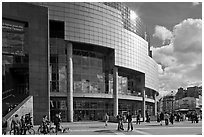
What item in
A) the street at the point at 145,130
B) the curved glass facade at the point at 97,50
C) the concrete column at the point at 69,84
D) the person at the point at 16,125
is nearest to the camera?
the person at the point at 16,125

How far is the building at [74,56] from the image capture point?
3850 centimetres

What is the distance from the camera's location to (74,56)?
54.8 meters

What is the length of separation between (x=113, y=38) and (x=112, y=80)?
9.68 meters

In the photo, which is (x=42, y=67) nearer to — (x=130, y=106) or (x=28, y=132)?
(x=28, y=132)

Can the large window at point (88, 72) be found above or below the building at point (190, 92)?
above

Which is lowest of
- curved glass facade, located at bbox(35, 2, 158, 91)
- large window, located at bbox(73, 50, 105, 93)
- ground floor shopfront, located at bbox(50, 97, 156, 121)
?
ground floor shopfront, located at bbox(50, 97, 156, 121)

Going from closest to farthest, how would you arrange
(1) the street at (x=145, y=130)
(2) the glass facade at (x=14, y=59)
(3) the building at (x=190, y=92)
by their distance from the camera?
(1) the street at (x=145, y=130) → (2) the glass facade at (x=14, y=59) → (3) the building at (x=190, y=92)

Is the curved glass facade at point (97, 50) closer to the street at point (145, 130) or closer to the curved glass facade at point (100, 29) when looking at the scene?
the curved glass facade at point (100, 29)

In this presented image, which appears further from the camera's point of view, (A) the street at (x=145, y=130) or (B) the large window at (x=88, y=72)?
(B) the large window at (x=88, y=72)

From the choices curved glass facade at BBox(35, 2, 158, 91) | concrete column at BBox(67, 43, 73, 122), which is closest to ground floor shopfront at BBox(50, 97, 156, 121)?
concrete column at BBox(67, 43, 73, 122)

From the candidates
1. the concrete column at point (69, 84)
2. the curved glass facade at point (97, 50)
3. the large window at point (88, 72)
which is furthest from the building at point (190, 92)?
the concrete column at point (69, 84)

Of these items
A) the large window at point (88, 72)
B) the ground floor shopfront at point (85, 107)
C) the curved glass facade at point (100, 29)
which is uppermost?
the curved glass facade at point (100, 29)

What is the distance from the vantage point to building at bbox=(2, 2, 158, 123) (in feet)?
126

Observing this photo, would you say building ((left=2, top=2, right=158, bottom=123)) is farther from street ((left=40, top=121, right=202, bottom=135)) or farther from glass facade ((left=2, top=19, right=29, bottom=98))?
street ((left=40, top=121, right=202, bottom=135))
